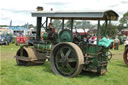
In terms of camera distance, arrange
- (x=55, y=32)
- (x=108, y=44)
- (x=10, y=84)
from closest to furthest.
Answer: (x=10, y=84) < (x=108, y=44) < (x=55, y=32)

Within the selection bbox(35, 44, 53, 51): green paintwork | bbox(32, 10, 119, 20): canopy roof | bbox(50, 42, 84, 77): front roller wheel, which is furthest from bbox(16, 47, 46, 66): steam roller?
bbox(32, 10, 119, 20): canopy roof

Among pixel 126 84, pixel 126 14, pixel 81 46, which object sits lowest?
pixel 126 84

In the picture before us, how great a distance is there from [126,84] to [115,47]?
14.7m

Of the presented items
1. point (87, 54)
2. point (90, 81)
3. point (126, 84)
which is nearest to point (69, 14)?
point (87, 54)

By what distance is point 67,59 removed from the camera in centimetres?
623

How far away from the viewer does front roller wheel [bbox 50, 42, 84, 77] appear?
230 inches

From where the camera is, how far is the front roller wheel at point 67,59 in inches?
230

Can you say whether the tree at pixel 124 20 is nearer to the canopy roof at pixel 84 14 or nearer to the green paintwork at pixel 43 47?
the green paintwork at pixel 43 47

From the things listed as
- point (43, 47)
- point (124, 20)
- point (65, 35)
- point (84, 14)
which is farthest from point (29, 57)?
point (124, 20)

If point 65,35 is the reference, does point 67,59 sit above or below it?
below

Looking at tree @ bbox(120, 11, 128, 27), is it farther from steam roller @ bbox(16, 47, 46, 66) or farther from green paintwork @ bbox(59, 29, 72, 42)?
green paintwork @ bbox(59, 29, 72, 42)

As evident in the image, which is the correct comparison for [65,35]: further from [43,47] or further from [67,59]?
[43,47]

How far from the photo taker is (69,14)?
6340 millimetres

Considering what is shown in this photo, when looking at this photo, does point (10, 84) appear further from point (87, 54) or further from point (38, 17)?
point (38, 17)
